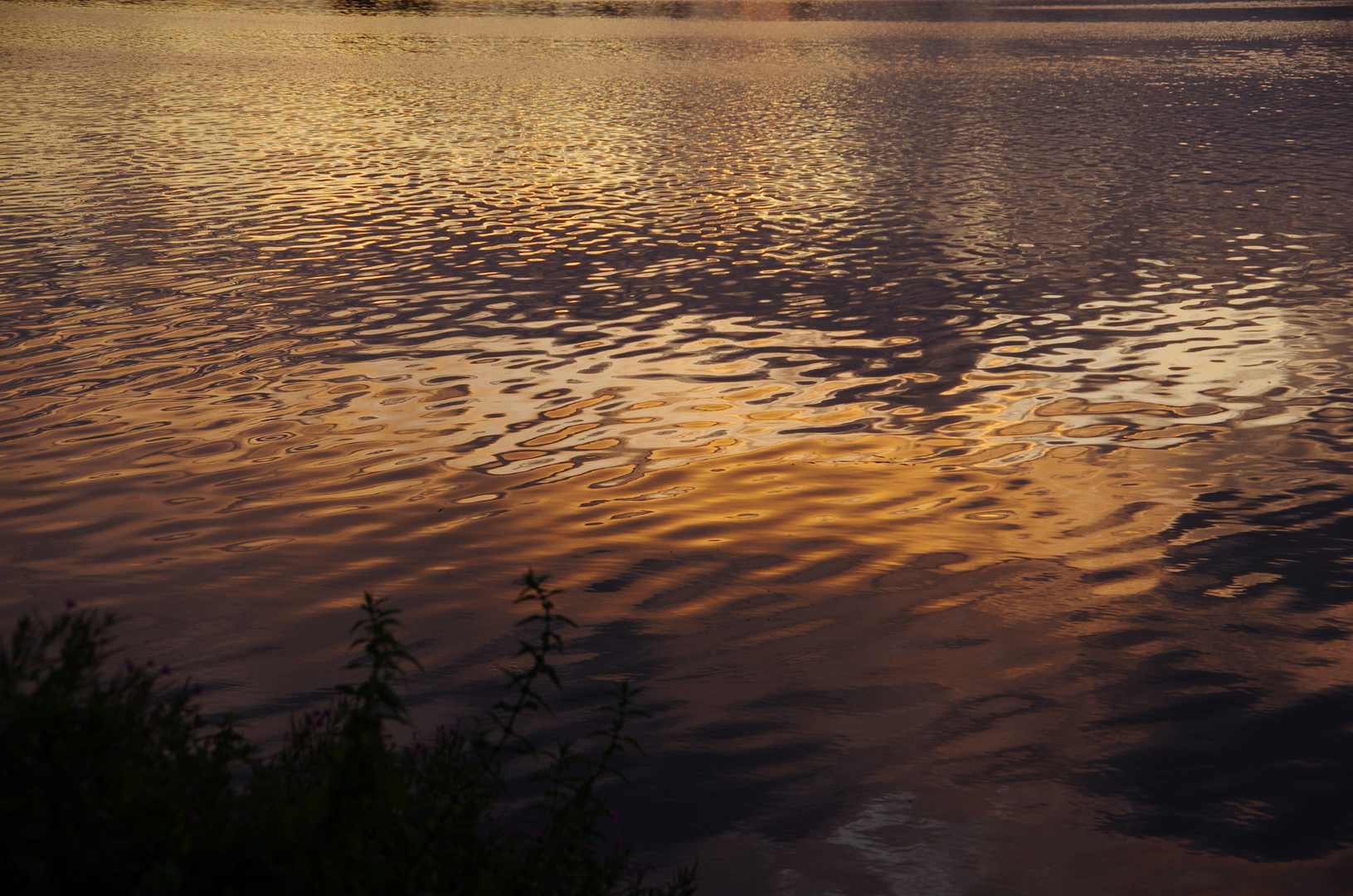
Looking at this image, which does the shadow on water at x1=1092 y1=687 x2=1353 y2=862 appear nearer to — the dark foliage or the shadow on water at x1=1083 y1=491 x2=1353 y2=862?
the shadow on water at x1=1083 y1=491 x2=1353 y2=862

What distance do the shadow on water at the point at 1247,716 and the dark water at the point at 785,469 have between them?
0.09 ft

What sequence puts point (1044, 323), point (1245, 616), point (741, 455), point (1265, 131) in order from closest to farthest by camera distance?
point (1245, 616), point (741, 455), point (1044, 323), point (1265, 131)

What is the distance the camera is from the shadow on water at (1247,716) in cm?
521

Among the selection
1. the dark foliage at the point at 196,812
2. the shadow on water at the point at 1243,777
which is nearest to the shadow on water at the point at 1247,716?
the shadow on water at the point at 1243,777

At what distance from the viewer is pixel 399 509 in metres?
8.53

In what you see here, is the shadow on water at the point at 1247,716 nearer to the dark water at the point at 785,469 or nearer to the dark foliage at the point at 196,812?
the dark water at the point at 785,469

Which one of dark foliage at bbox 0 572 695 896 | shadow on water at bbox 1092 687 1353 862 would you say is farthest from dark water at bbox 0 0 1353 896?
dark foliage at bbox 0 572 695 896

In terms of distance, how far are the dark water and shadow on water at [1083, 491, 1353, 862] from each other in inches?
1.0

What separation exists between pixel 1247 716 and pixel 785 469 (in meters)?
4.05

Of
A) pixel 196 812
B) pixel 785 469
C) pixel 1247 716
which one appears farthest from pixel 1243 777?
pixel 196 812

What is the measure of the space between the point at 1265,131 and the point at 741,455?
76.0ft

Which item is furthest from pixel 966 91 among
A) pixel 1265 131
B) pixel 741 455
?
pixel 741 455

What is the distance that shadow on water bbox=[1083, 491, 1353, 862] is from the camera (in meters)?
5.21

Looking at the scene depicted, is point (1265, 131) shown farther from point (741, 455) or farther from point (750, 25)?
point (750, 25)
